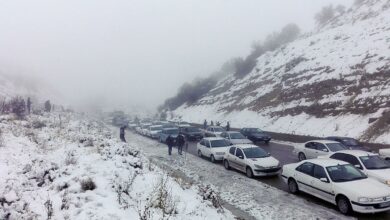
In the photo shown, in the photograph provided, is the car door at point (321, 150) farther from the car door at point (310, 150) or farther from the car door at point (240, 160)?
the car door at point (240, 160)

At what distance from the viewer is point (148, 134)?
43.8m

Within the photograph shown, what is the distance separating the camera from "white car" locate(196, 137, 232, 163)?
845 inches

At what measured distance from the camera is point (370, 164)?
13711 millimetres

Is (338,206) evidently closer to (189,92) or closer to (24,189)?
(24,189)

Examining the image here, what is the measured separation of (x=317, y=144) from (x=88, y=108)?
123839mm

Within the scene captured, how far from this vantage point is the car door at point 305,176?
12.6m

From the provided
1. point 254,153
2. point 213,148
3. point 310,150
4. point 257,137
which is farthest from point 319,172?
point 257,137

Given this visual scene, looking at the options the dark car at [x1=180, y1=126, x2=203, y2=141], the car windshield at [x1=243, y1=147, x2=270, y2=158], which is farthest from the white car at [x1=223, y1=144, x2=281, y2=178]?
the dark car at [x1=180, y1=126, x2=203, y2=141]

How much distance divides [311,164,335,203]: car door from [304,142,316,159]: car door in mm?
7765

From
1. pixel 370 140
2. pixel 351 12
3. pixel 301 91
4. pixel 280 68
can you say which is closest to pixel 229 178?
pixel 370 140

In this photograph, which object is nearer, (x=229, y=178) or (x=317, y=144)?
(x=229, y=178)

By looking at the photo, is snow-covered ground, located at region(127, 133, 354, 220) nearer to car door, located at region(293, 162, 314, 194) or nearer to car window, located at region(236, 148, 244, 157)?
car door, located at region(293, 162, 314, 194)

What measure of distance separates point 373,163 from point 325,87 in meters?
31.6

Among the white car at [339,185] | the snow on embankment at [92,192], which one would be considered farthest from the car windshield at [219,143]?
the snow on embankment at [92,192]
